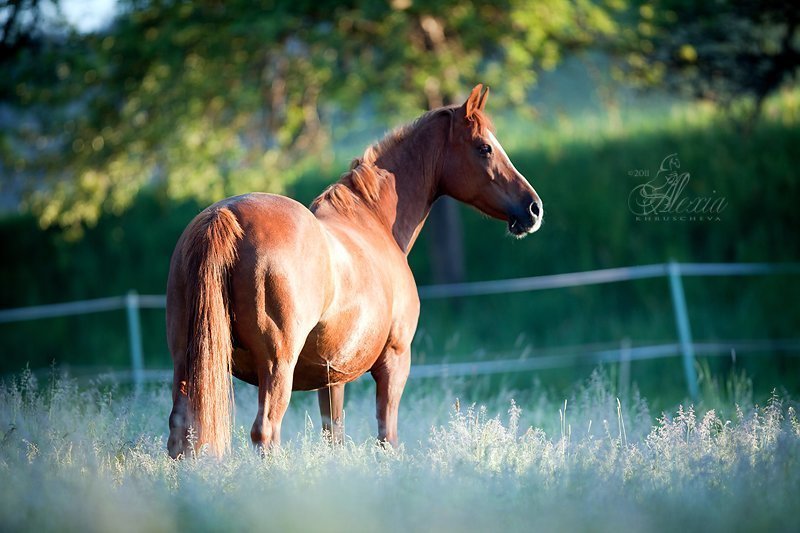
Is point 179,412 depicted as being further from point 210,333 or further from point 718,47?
point 718,47

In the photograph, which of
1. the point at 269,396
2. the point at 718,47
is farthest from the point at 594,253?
the point at 269,396

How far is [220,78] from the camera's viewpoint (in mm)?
9281

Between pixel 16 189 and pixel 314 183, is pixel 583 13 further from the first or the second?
pixel 16 189

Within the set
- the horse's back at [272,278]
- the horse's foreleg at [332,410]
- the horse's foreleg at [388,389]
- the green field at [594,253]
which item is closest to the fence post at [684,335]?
the green field at [594,253]

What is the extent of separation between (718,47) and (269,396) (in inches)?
300

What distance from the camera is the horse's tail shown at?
3398mm

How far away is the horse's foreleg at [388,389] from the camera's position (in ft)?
14.5

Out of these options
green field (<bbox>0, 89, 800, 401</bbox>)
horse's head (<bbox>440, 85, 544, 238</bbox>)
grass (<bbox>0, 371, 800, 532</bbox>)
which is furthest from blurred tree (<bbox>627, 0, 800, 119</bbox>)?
grass (<bbox>0, 371, 800, 532</bbox>)

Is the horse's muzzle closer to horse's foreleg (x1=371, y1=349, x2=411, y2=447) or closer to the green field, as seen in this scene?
horse's foreleg (x1=371, y1=349, x2=411, y2=447)

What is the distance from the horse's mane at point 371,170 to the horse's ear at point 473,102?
0.9 inches

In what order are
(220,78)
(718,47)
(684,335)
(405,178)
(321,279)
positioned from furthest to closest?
(718,47) < (220,78) < (684,335) < (405,178) < (321,279)

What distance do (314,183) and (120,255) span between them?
118 inches

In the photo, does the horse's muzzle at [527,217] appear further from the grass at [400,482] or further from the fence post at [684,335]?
the fence post at [684,335]

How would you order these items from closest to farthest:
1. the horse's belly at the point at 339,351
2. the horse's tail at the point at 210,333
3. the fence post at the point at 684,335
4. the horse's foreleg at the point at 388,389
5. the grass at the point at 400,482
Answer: the grass at the point at 400,482
the horse's tail at the point at 210,333
the horse's belly at the point at 339,351
the horse's foreleg at the point at 388,389
the fence post at the point at 684,335
